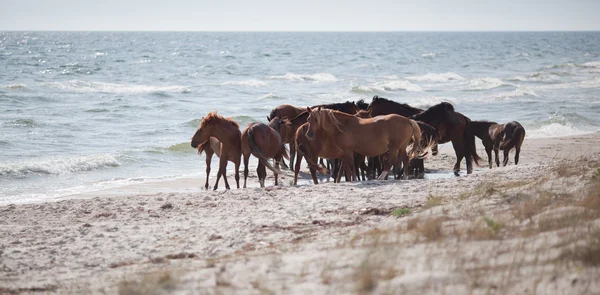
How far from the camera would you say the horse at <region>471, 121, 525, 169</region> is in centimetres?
1622

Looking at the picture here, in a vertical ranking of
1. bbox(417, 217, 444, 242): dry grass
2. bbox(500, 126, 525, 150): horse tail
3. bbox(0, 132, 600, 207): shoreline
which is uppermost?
bbox(417, 217, 444, 242): dry grass

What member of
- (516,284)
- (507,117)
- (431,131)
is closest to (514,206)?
(516,284)

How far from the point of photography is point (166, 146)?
21047 mm

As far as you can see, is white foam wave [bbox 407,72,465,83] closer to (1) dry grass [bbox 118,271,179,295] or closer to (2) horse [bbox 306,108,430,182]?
(2) horse [bbox 306,108,430,182]

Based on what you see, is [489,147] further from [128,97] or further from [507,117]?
[128,97]

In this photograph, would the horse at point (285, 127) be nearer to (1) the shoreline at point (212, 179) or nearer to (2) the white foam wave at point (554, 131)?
(1) the shoreline at point (212, 179)

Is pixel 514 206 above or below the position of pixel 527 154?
above

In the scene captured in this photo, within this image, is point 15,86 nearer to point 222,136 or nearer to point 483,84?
point 222,136

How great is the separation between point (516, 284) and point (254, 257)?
2.47m

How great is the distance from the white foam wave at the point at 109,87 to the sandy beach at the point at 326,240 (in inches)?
1119

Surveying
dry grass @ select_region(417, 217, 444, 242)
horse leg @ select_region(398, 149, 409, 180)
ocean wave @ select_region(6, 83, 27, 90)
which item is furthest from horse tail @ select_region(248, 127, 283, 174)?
ocean wave @ select_region(6, 83, 27, 90)

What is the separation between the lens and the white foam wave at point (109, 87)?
39344mm

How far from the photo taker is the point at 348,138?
1290 centimetres

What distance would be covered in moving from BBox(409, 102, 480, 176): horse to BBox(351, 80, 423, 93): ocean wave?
25426mm
